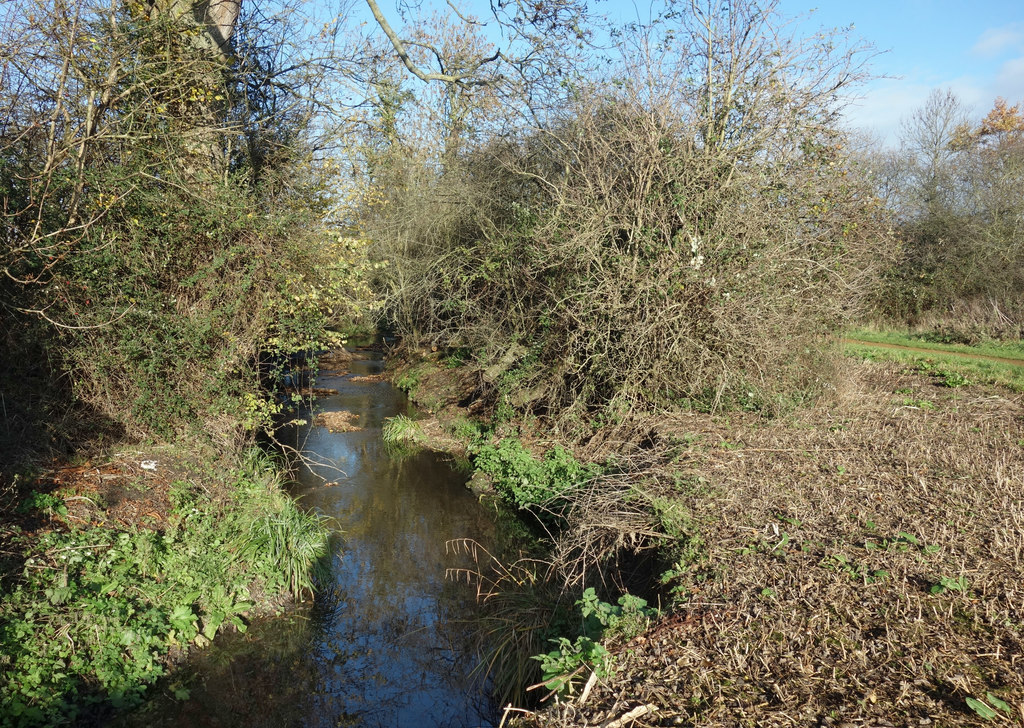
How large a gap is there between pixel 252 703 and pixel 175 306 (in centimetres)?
529

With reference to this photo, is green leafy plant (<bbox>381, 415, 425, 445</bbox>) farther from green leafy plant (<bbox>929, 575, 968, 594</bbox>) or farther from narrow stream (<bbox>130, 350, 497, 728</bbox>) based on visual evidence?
green leafy plant (<bbox>929, 575, 968, 594</bbox>)

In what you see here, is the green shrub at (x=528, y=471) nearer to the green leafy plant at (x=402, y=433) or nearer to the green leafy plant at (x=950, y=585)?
the green leafy plant at (x=402, y=433)

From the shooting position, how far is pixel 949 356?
607 inches

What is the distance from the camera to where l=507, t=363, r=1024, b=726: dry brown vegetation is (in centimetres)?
412

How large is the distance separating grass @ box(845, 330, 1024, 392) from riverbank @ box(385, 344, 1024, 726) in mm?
3354

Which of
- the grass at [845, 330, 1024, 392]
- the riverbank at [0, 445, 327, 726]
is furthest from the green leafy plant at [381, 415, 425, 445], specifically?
the grass at [845, 330, 1024, 392]

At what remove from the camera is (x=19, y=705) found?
16.8ft

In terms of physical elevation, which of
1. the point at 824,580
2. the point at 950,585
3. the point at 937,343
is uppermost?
the point at 937,343

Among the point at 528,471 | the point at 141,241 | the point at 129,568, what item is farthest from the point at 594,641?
the point at 141,241

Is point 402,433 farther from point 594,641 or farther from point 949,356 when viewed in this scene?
point 949,356

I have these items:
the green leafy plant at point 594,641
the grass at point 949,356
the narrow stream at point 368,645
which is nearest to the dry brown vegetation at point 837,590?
the green leafy plant at point 594,641

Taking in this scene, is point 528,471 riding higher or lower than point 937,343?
lower

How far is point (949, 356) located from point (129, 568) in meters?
16.1

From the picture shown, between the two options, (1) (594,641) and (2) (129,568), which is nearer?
(1) (594,641)
